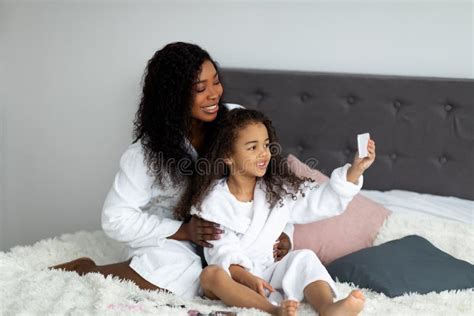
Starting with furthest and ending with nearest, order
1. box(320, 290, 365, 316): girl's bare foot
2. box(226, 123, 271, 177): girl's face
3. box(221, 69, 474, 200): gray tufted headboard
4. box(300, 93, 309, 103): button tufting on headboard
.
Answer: box(300, 93, 309, 103): button tufting on headboard
box(221, 69, 474, 200): gray tufted headboard
box(226, 123, 271, 177): girl's face
box(320, 290, 365, 316): girl's bare foot

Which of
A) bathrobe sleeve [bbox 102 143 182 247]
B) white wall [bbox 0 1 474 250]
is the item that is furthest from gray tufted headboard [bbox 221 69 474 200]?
bathrobe sleeve [bbox 102 143 182 247]

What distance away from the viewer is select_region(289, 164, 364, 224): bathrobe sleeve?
2.11m

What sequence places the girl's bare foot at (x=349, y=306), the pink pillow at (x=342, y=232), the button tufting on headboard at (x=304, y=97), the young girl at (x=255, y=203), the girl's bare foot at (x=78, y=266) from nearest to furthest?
the girl's bare foot at (x=349, y=306), the young girl at (x=255, y=203), the girl's bare foot at (x=78, y=266), the pink pillow at (x=342, y=232), the button tufting on headboard at (x=304, y=97)

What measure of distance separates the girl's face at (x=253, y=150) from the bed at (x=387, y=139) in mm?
570

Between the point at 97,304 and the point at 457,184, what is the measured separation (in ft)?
5.08

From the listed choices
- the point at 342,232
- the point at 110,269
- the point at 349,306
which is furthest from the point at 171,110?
the point at 349,306

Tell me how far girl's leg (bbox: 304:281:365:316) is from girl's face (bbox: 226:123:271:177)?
1.35 ft

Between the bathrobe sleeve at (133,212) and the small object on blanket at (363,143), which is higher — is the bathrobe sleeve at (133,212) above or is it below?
below

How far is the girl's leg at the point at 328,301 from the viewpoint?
69.1 inches

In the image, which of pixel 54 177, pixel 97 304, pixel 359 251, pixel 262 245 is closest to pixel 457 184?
pixel 359 251

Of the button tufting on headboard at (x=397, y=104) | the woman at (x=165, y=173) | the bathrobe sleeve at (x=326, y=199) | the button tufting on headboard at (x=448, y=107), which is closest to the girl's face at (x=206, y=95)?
the woman at (x=165, y=173)

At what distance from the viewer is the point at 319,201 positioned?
2.21m

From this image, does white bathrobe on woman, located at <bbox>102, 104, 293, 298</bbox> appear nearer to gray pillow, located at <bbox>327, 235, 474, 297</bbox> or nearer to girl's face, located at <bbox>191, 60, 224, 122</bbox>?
girl's face, located at <bbox>191, 60, 224, 122</bbox>

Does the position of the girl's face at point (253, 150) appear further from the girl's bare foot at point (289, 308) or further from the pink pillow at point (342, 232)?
the girl's bare foot at point (289, 308)
